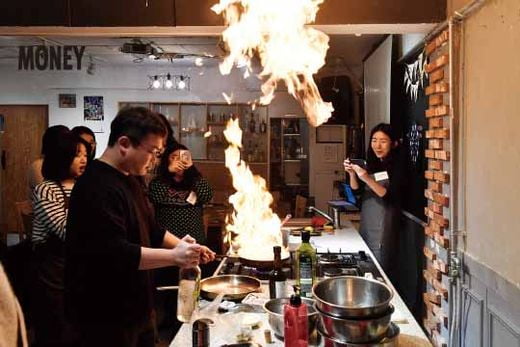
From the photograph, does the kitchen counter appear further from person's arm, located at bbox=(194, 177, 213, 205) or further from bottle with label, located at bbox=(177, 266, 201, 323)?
person's arm, located at bbox=(194, 177, 213, 205)

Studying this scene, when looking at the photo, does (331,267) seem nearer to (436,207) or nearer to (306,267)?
(306,267)

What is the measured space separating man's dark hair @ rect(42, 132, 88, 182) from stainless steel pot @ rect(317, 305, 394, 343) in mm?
2181

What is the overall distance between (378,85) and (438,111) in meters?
2.78

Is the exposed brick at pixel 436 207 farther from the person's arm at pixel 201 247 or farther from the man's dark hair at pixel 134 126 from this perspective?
the man's dark hair at pixel 134 126

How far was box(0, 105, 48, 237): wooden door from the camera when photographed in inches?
348

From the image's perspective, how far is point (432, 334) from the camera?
372 centimetres

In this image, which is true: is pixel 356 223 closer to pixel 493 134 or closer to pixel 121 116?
pixel 493 134

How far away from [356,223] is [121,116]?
4.16m

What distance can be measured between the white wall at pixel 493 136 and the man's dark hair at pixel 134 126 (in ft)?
5.27

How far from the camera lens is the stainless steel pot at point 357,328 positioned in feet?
5.24

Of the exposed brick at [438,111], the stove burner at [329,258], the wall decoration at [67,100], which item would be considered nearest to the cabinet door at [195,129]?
the wall decoration at [67,100]

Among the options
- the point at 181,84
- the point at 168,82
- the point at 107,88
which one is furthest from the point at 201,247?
the point at 107,88

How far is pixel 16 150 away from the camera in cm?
885

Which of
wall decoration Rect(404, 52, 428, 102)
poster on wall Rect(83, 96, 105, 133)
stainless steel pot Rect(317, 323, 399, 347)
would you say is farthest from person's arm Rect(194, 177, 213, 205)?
poster on wall Rect(83, 96, 105, 133)
